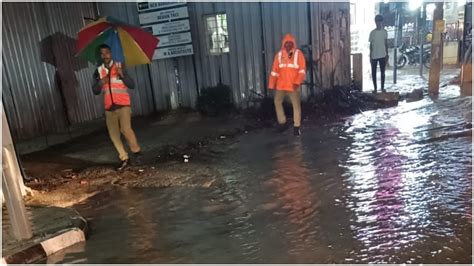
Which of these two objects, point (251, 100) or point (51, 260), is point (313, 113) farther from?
point (51, 260)

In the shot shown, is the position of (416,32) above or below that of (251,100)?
above

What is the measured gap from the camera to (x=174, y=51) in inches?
416

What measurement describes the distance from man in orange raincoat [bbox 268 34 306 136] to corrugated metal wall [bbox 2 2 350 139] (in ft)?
7.35

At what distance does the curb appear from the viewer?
A: 3.97 metres

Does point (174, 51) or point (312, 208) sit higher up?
point (174, 51)

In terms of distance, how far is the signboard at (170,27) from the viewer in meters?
10.3

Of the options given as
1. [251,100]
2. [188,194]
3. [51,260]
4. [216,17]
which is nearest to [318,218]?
[188,194]

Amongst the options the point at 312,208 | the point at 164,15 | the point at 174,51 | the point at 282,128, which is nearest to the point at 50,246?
the point at 312,208

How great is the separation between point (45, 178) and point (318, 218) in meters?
4.80

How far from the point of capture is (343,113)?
9547 mm

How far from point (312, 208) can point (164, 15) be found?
24.0 feet

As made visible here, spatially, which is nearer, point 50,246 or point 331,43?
point 50,246

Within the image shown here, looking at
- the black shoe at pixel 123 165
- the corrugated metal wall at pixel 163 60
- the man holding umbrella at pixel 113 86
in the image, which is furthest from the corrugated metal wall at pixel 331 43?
the black shoe at pixel 123 165

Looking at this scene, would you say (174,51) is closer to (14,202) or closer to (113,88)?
(113,88)
